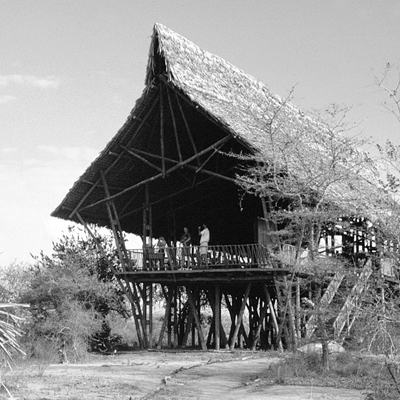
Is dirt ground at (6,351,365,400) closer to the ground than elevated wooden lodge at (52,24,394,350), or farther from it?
closer to the ground

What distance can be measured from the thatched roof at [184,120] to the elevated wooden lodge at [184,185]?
42 millimetres

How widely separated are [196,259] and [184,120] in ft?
14.2

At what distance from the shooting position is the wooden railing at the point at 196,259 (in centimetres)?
2038

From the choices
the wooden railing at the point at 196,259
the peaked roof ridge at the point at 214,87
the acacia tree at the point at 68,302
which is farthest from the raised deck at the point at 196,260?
the peaked roof ridge at the point at 214,87

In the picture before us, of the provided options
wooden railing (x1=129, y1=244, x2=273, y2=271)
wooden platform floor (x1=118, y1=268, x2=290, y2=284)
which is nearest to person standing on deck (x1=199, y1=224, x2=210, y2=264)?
wooden railing (x1=129, y1=244, x2=273, y2=271)

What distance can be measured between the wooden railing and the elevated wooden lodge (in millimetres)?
40

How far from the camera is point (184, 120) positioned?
20781 millimetres

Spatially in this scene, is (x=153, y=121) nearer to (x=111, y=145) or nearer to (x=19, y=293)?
(x=111, y=145)

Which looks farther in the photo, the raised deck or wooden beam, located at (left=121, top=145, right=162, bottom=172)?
wooden beam, located at (left=121, top=145, right=162, bottom=172)

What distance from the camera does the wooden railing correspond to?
20.4 metres

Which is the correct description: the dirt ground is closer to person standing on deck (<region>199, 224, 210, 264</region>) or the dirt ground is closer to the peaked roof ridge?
person standing on deck (<region>199, 224, 210, 264</region>)

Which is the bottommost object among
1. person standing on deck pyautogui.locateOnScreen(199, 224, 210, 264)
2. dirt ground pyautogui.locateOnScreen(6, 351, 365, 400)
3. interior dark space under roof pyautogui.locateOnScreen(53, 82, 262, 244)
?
dirt ground pyautogui.locateOnScreen(6, 351, 365, 400)

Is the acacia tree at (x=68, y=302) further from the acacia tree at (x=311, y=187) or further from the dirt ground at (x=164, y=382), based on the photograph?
the acacia tree at (x=311, y=187)

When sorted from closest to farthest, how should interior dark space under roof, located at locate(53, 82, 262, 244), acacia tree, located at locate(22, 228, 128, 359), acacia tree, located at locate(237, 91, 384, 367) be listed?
acacia tree, located at locate(237, 91, 384, 367) → acacia tree, located at locate(22, 228, 128, 359) → interior dark space under roof, located at locate(53, 82, 262, 244)
